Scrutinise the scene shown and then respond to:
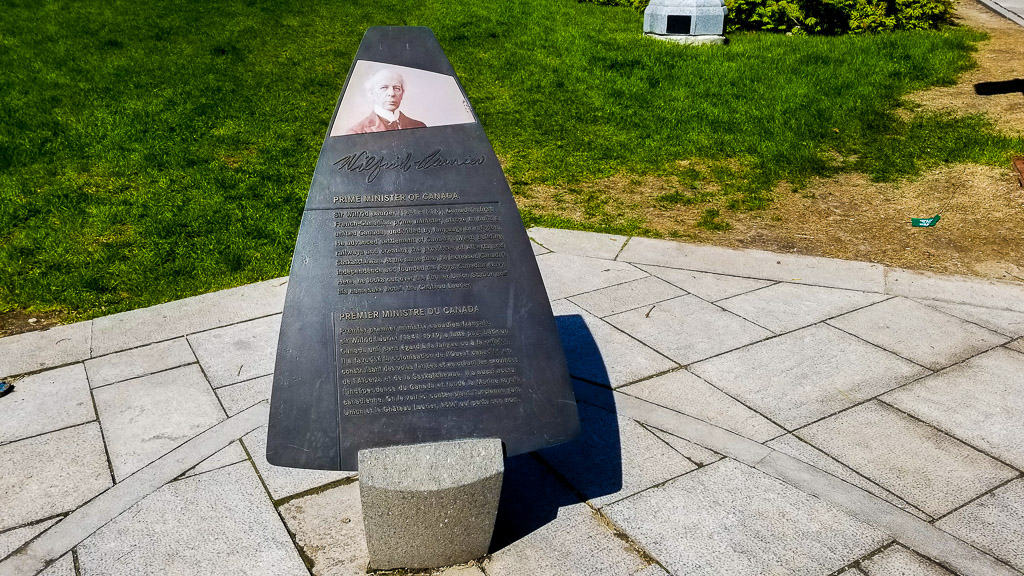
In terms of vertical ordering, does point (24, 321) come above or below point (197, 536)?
below

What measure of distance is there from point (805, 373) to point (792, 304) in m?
1.03

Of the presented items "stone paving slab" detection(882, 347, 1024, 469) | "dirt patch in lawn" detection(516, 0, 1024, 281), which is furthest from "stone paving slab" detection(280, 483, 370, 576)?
"dirt patch in lawn" detection(516, 0, 1024, 281)

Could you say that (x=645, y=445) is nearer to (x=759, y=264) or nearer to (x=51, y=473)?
(x=759, y=264)

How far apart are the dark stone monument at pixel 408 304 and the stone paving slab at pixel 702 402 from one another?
1433 mm

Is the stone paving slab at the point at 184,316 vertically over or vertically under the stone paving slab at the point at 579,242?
under

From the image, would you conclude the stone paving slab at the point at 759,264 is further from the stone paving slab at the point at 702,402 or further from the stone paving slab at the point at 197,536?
the stone paving slab at the point at 197,536

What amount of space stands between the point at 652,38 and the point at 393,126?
10158 millimetres

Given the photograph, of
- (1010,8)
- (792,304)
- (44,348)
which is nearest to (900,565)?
(792,304)

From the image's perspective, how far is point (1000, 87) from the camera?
1049 cm

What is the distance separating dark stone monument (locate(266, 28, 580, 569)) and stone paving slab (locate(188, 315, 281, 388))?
1880 millimetres

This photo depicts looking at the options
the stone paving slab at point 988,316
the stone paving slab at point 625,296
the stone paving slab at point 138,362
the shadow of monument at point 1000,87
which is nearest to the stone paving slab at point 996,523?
the stone paving slab at point 988,316

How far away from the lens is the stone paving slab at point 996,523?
354cm

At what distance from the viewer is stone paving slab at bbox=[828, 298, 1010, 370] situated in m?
5.17
